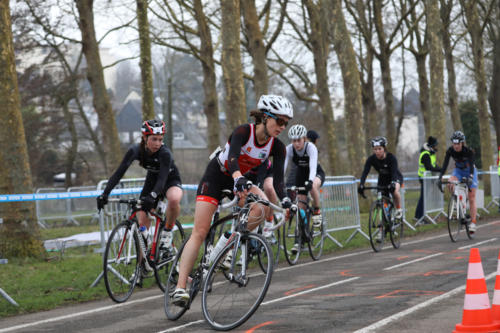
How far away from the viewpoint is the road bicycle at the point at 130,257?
9062mm

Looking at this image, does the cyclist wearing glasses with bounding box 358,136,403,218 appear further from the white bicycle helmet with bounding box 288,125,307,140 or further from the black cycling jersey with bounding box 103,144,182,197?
the black cycling jersey with bounding box 103,144,182,197

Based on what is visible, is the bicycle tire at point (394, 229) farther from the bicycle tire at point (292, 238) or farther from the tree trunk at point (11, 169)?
the tree trunk at point (11, 169)

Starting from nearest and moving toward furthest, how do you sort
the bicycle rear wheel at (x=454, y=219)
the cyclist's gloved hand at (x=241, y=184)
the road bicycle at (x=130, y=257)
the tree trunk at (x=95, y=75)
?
1. the cyclist's gloved hand at (x=241, y=184)
2. the road bicycle at (x=130, y=257)
3. the bicycle rear wheel at (x=454, y=219)
4. the tree trunk at (x=95, y=75)

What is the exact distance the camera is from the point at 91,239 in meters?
14.8

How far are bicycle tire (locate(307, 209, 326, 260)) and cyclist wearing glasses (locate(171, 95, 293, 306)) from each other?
592cm

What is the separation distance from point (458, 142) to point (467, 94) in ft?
147

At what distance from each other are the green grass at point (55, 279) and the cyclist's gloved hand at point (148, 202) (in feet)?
4.97

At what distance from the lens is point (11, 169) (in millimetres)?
13312

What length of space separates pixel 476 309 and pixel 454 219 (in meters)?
10.00

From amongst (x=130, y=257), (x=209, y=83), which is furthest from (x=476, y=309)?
(x=209, y=83)

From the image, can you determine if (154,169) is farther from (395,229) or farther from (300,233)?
(395,229)

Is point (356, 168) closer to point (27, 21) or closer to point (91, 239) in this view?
point (91, 239)

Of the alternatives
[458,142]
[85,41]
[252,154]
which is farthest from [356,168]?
[252,154]

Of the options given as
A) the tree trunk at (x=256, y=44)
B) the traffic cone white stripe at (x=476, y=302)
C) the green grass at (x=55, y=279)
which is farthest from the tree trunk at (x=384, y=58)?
the traffic cone white stripe at (x=476, y=302)
